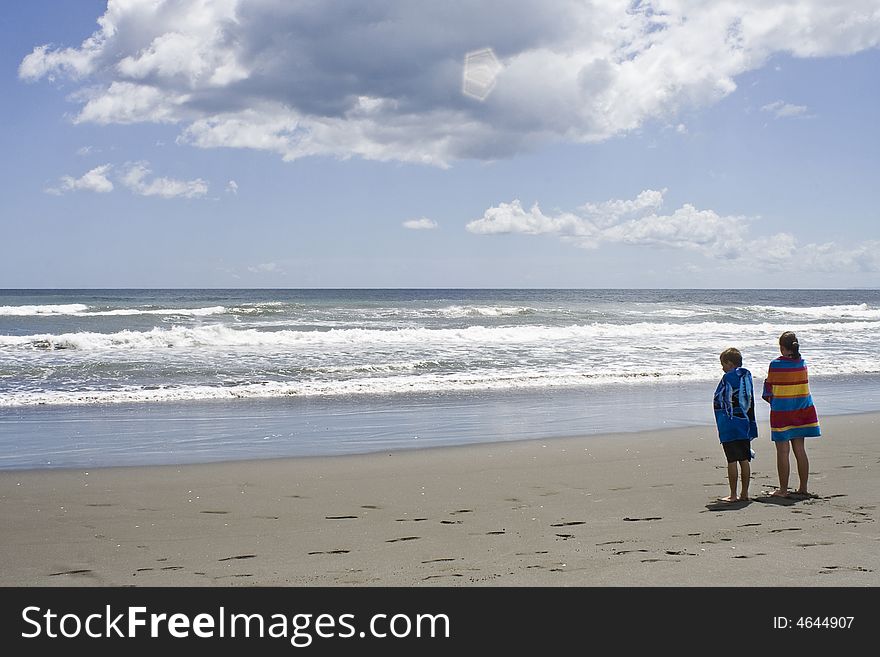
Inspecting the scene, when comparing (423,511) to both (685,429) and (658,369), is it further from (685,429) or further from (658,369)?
(658,369)

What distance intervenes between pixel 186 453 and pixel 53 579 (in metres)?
4.26

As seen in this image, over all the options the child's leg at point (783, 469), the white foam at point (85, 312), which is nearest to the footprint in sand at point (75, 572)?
the child's leg at point (783, 469)

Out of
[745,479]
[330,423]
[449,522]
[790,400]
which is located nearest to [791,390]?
[790,400]

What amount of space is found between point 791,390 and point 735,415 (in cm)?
68

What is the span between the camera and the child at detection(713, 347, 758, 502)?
6648mm

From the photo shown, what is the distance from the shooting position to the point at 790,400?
7.01 metres

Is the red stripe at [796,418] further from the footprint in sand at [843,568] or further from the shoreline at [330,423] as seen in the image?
the shoreline at [330,423]

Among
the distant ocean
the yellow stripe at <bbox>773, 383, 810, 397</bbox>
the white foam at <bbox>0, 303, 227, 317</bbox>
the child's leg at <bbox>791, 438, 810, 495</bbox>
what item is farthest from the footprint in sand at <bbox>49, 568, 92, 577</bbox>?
the white foam at <bbox>0, 303, 227, 317</bbox>

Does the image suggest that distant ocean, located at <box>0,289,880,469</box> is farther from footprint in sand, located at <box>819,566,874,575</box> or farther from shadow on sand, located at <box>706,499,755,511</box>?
footprint in sand, located at <box>819,566,874,575</box>

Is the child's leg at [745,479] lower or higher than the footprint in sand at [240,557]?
higher

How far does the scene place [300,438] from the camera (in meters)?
9.80

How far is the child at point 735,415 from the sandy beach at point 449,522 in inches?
14.9

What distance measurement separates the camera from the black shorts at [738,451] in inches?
262

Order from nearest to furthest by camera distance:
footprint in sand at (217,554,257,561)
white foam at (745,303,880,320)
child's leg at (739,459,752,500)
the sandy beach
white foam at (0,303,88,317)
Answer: the sandy beach
footprint in sand at (217,554,257,561)
child's leg at (739,459,752,500)
white foam at (0,303,88,317)
white foam at (745,303,880,320)
